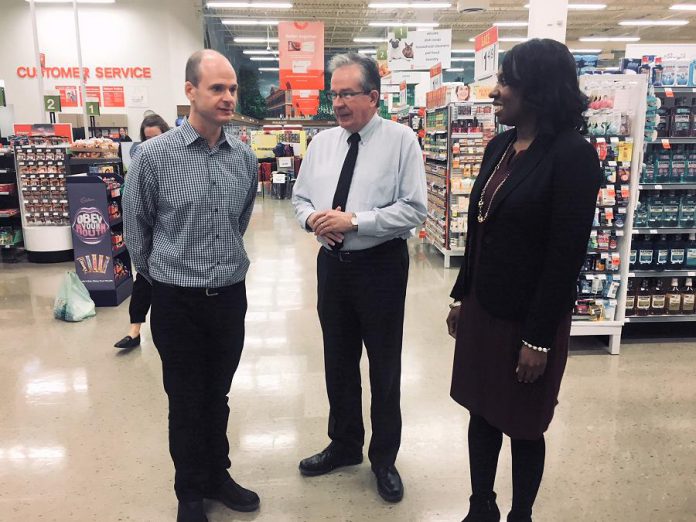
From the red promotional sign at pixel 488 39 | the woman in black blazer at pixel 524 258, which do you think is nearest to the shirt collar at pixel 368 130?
the woman in black blazer at pixel 524 258

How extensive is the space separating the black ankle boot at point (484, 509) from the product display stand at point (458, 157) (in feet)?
15.9

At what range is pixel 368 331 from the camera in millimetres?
2451

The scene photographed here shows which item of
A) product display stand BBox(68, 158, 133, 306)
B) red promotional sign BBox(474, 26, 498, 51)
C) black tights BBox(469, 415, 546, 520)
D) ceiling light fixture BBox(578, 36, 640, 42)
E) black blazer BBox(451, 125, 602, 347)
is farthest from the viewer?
ceiling light fixture BBox(578, 36, 640, 42)

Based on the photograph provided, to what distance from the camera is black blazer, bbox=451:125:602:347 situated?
1.66 metres

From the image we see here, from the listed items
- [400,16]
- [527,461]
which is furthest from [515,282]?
[400,16]

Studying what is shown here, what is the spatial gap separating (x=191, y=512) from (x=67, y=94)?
552 inches

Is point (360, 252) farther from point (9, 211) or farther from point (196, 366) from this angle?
point (9, 211)

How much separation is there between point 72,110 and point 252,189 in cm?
1383

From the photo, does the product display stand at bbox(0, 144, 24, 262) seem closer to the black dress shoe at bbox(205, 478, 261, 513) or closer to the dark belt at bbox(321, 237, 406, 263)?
the black dress shoe at bbox(205, 478, 261, 513)

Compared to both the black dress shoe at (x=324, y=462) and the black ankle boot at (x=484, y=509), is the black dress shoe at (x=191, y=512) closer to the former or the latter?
the black dress shoe at (x=324, y=462)

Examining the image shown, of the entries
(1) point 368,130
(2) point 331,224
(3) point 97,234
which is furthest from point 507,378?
(3) point 97,234

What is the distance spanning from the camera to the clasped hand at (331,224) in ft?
7.39

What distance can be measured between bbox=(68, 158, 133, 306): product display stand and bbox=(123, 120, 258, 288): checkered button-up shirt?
3.53 metres

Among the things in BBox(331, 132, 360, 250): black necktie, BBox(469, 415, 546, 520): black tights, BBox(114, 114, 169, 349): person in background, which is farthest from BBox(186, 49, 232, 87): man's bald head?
BBox(114, 114, 169, 349): person in background
